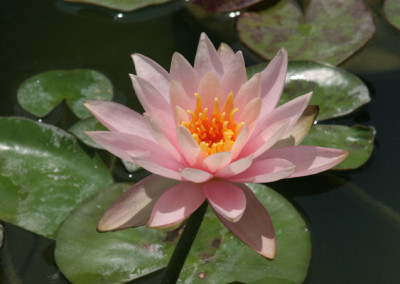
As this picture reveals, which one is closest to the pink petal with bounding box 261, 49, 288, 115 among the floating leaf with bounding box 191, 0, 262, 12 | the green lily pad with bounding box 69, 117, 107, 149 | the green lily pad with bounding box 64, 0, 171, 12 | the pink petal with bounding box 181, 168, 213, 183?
the pink petal with bounding box 181, 168, 213, 183

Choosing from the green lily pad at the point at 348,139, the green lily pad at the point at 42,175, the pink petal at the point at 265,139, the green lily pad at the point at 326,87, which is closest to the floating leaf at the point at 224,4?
the green lily pad at the point at 326,87

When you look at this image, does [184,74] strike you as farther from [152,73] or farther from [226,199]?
[226,199]

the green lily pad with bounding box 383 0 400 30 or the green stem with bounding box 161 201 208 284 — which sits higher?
the green lily pad with bounding box 383 0 400 30

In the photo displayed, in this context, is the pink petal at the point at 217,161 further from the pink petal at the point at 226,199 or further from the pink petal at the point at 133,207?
the pink petal at the point at 133,207

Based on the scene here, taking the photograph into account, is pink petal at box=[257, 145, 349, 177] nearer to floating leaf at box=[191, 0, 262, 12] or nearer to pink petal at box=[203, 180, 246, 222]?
pink petal at box=[203, 180, 246, 222]

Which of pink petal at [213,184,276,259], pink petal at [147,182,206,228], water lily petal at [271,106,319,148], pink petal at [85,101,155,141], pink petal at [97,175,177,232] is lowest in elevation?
pink petal at [213,184,276,259]

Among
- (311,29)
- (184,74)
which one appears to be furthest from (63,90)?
(311,29)
